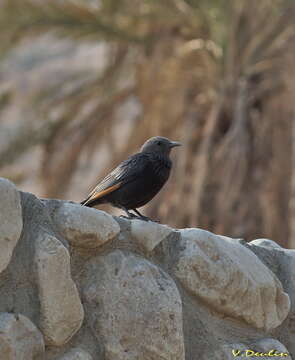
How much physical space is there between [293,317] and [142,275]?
938 millimetres

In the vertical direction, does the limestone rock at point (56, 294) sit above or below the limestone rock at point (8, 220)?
below

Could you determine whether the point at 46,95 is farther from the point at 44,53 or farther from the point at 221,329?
the point at 44,53

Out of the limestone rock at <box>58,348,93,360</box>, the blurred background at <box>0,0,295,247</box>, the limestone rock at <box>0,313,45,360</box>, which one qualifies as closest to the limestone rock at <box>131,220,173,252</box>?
the limestone rock at <box>58,348,93,360</box>

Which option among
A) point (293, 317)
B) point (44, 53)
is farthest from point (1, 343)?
point (44, 53)

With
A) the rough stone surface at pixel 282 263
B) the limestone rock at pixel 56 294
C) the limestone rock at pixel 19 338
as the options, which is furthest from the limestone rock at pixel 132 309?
the rough stone surface at pixel 282 263

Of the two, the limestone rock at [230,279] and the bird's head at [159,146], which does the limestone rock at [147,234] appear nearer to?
the limestone rock at [230,279]

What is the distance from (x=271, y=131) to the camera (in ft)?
36.6

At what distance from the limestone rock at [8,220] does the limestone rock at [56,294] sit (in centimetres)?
11

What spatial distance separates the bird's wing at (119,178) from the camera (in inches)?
189

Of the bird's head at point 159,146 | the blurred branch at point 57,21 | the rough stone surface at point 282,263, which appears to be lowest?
the rough stone surface at point 282,263

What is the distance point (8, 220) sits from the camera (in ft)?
10.3

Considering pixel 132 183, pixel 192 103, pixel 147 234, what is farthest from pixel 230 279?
pixel 192 103

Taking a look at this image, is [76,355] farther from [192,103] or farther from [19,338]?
[192,103]

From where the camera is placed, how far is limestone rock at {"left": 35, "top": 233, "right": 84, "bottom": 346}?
3.14 metres
